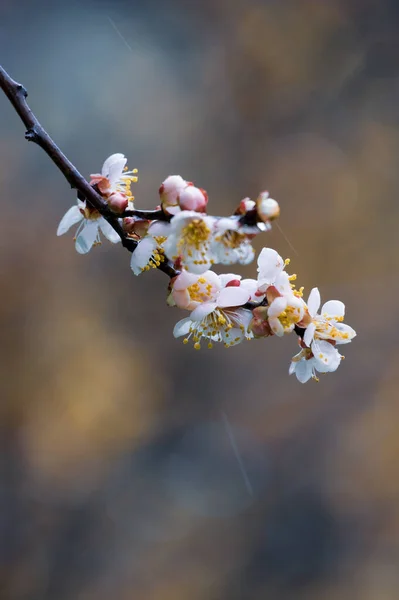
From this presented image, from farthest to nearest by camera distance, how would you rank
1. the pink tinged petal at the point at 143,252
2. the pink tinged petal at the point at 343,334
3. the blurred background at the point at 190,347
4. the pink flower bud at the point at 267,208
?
the blurred background at the point at 190,347 → the pink tinged petal at the point at 343,334 → the pink tinged petal at the point at 143,252 → the pink flower bud at the point at 267,208

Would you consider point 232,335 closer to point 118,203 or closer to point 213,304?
point 213,304

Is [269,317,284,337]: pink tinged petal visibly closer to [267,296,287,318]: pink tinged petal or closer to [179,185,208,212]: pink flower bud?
[267,296,287,318]: pink tinged petal

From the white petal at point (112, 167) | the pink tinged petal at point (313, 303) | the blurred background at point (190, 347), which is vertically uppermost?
the blurred background at point (190, 347)

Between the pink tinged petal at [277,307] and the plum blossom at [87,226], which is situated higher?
the pink tinged petal at [277,307]

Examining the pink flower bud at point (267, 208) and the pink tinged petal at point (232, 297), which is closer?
the pink flower bud at point (267, 208)

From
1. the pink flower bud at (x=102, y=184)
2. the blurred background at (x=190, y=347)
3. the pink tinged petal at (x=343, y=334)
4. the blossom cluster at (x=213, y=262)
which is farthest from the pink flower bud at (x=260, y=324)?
the blurred background at (x=190, y=347)

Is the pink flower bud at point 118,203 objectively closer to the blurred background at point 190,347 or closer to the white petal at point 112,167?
the white petal at point 112,167

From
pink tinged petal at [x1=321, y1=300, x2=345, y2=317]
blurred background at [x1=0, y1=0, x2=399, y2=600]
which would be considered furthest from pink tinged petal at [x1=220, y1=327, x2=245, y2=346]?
blurred background at [x1=0, y1=0, x2=399, y2=600]
